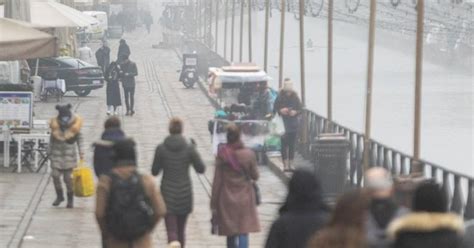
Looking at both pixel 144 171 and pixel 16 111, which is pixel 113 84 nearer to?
pixel 144 171

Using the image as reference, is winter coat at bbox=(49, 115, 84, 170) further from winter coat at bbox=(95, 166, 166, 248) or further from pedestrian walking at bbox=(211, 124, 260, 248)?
winter coat at bbox=(95, 166, 166, 248)

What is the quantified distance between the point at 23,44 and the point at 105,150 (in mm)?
7337

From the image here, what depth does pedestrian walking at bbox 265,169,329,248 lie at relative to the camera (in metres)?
10.1

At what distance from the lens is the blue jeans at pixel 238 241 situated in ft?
51.8

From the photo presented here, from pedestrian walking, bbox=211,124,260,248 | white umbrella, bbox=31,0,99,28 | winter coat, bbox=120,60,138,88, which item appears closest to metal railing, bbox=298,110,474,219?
pedestrian walking, bbox=211,124,260,248

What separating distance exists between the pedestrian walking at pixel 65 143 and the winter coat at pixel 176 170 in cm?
477

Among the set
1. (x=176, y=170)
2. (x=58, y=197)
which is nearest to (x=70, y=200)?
(x=58, y=197)

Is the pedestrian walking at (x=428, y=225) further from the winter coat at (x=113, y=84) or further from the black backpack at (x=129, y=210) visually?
the winter coat at (x=113, y=84)

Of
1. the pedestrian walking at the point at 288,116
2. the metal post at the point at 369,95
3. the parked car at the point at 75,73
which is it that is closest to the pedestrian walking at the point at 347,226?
the metal post at the point at 369,95

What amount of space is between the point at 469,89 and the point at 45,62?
66.9m

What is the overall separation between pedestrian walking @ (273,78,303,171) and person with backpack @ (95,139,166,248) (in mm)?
13978

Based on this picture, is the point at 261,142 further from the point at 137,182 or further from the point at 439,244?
the point at 439,244

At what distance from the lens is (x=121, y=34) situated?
358ft

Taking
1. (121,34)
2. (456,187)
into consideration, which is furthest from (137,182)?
(121,34)
